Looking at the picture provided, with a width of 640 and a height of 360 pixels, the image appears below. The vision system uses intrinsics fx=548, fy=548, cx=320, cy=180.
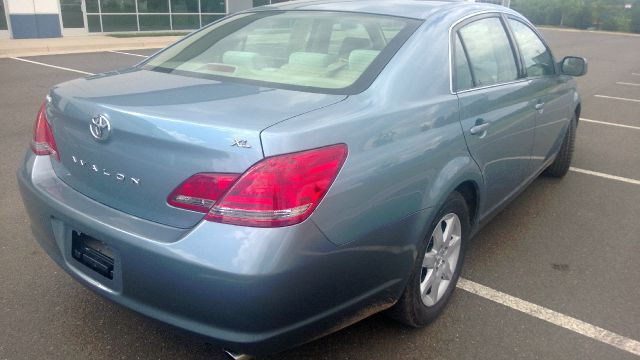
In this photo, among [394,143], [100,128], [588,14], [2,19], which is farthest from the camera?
[588,14]

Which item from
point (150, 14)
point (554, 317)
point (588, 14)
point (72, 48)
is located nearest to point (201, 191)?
point (554, 317)

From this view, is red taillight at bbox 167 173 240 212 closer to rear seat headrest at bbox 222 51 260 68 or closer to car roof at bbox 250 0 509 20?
rear seat headrest at bbox 222 51 260 68

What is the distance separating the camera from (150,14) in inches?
760

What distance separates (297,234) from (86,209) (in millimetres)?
947

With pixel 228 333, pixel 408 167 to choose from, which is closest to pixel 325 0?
pixel 408 167

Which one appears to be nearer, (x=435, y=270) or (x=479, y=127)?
(x=435, y=270)

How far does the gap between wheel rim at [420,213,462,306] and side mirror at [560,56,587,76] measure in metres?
2.26

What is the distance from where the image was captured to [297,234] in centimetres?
192

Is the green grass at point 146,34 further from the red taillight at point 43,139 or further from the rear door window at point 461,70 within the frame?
the rear door window at point 461,70

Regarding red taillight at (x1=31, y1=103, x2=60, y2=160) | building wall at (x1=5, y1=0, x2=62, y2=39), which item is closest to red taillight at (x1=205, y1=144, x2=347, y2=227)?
red taillight at (x1=31, y1=103, x2=60, y2=160)

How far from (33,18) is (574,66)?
15.8 meters

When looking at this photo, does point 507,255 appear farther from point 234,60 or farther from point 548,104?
point 234,60

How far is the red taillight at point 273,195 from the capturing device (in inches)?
75.0

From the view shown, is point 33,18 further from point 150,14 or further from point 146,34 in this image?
point 150,14
